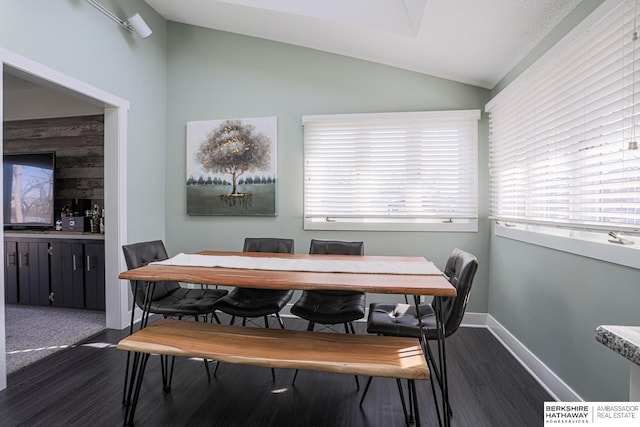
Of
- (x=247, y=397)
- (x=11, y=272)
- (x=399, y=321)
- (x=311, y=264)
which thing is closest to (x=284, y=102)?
(x=311, y=264)

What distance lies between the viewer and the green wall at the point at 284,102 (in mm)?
3217

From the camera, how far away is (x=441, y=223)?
321 cm

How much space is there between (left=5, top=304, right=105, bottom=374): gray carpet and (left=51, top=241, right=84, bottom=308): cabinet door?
14 cm

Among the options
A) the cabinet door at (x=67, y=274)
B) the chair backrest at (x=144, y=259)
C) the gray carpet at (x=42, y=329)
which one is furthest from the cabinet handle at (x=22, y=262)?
the chair backrest at (x=144, y=259)

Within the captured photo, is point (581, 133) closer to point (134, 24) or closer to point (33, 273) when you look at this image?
point (134, 24)

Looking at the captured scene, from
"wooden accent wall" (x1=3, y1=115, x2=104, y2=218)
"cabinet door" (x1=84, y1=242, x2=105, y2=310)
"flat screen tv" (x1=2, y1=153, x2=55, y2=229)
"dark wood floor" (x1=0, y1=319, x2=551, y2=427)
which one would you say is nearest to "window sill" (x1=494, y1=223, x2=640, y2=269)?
"dark wood floor" (x1=0, y1=319, x2=551, y2=427)

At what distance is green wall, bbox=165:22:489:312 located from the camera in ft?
10.6

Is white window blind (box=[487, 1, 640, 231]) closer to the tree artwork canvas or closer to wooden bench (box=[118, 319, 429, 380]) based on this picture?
wooden bench (box=[118, 319, 429, 380])

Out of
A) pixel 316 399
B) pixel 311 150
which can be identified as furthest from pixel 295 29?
pixel 316 399

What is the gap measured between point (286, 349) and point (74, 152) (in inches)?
160

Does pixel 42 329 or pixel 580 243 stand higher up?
pixel 580 243

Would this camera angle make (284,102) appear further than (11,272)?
No

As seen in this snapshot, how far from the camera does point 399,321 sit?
2.00 metres

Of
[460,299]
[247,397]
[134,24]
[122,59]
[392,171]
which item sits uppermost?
[134,24]
